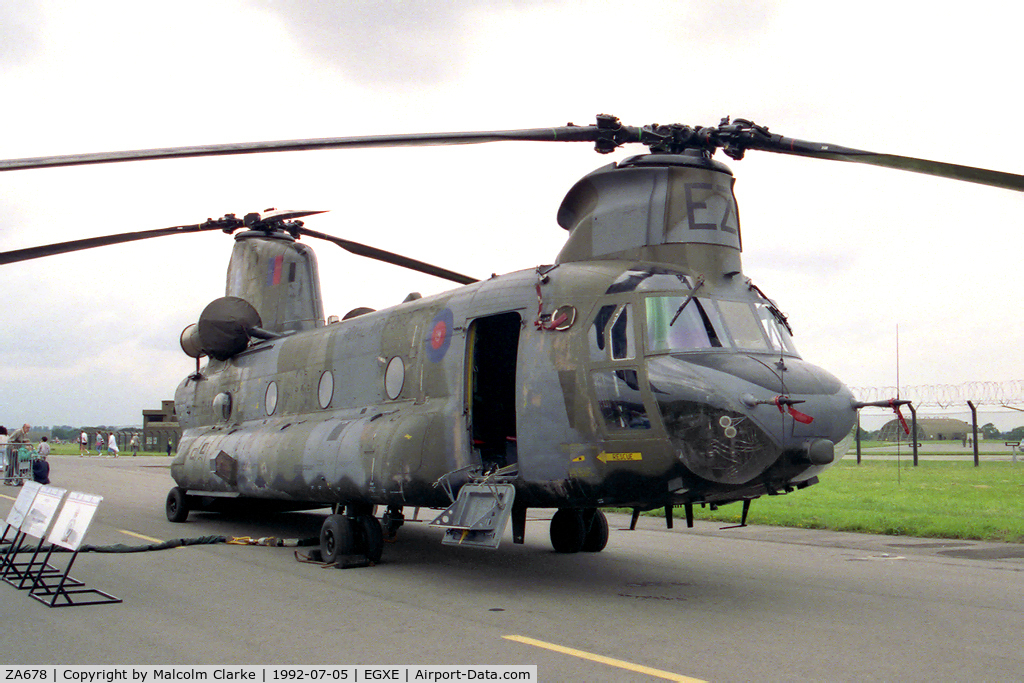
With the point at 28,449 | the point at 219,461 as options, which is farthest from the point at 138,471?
the point at 219,461

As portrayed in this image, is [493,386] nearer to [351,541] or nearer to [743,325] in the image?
[351,541]

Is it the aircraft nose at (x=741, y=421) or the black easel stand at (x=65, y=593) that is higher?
the aircraft nose at (x=741, y=421)

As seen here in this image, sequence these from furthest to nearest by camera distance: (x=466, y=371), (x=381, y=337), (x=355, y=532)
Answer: (x=381, y=337), (x=355, y=532), (x=466, y=371)

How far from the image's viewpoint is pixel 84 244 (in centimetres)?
1188

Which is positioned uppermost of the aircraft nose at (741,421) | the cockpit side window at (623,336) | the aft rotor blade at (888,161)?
the aft rotor blade at (888,161)

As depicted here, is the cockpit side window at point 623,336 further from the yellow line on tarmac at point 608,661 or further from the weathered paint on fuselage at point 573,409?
the yellow line on tarmac at point 608,661

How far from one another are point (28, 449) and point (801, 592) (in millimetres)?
25396

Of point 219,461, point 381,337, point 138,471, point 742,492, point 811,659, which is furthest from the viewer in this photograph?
point 138,471

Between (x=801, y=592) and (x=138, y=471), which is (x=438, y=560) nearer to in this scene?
(x=801, y=592)

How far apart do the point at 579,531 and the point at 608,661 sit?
18.7ft

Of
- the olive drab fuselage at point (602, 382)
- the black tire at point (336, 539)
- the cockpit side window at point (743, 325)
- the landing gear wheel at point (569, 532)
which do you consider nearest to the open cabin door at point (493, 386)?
the olive drab fuselage at point (602, 382)

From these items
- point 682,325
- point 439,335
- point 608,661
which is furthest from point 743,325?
point 608,661

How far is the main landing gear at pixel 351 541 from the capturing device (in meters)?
10.4

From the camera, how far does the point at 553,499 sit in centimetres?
860
